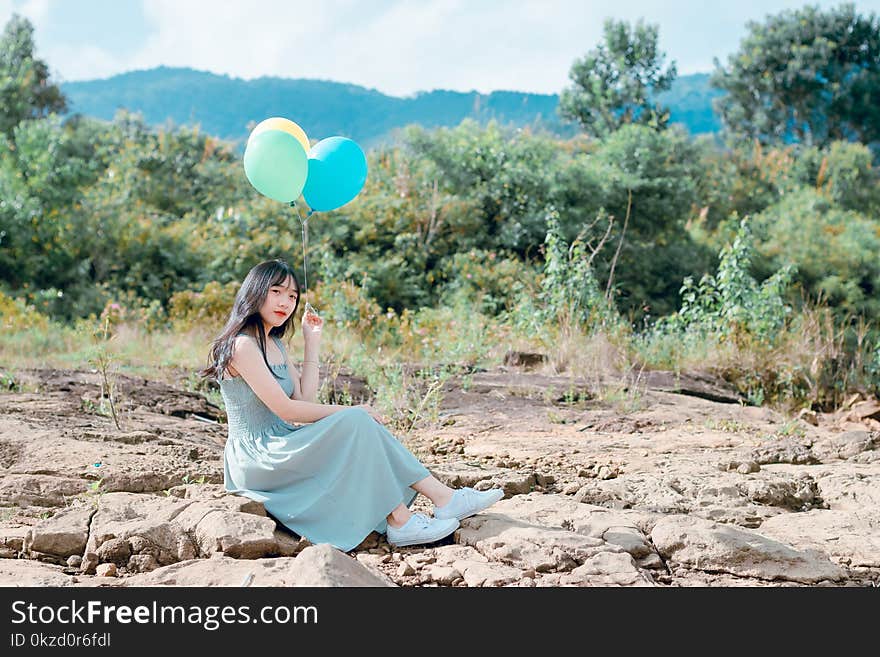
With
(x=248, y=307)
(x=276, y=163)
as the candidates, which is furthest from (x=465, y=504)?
(x=276, y=163)

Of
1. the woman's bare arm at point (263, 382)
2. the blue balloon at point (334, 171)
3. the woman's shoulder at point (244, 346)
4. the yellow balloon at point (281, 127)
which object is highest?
the yellow balloon at point (281, 127)

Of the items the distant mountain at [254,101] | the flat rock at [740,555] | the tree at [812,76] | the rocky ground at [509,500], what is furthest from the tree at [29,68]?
the distant mountain at [254,101]

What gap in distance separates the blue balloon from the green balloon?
9 cm

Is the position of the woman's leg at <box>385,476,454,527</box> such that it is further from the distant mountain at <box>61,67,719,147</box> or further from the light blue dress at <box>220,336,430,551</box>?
the distant mountain at <box>61,67,719,147</box>

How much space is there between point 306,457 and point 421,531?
0.57 meters

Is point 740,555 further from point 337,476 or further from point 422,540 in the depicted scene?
point 337,476

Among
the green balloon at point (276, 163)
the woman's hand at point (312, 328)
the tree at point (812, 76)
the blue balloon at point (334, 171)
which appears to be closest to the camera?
the woman's hand at point (312, 328)

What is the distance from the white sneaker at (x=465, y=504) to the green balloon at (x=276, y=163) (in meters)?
2.29

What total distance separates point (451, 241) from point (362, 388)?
20.3 feet

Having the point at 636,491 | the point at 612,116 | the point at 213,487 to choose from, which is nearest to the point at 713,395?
the point at 636,491

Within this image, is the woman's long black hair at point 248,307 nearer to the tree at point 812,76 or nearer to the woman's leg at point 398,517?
the woman's leg at point 398,517

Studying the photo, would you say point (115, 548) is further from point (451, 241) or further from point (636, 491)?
point (451, 241)

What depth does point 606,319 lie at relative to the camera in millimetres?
9000

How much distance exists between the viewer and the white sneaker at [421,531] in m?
3.72
